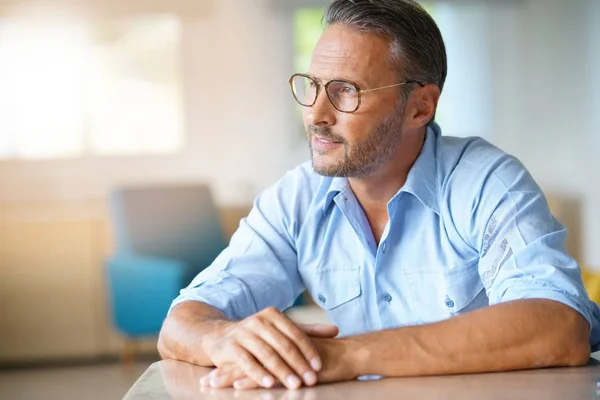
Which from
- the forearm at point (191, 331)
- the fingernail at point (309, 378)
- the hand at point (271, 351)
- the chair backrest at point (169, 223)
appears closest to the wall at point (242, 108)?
the chair backrest at point (169, 223)

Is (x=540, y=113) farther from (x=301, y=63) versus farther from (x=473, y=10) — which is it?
(x=301, y=63)

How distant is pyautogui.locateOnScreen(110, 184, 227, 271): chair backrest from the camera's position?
4.88m

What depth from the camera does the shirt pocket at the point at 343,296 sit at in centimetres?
186

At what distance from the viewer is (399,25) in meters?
1.88

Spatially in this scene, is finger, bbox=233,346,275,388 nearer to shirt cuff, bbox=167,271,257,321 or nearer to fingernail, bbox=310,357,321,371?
fingernail, bbox=310,357,321,371

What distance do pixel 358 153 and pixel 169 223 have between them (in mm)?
3257

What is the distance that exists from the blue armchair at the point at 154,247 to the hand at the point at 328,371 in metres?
3.15

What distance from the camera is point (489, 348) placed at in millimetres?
1384

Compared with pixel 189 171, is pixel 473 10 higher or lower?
higher

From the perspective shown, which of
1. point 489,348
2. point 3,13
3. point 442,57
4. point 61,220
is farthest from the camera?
point 3,13

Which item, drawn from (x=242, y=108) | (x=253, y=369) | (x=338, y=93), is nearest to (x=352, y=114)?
(x=338, y=93)

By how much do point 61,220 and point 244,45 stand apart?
145 cm

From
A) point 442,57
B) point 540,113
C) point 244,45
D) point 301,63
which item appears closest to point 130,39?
point 244,45

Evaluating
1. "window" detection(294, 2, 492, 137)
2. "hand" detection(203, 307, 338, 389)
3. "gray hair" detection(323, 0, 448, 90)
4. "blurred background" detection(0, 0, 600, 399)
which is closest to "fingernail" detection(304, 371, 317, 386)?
"hand" detection(203, 307, 338, 389)
